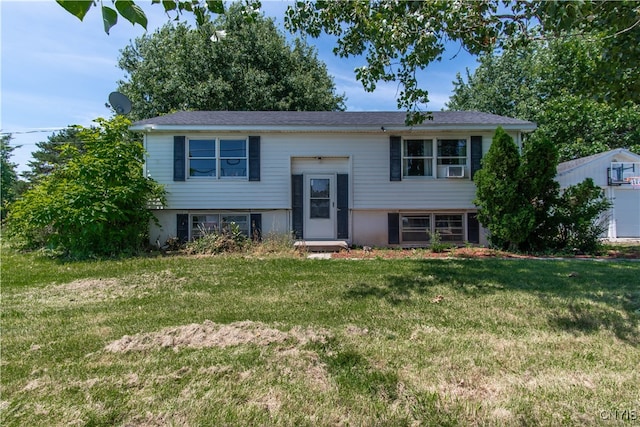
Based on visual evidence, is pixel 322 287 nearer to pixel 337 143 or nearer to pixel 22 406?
pixel 22 406

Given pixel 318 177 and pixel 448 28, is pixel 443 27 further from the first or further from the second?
pixel 318 177

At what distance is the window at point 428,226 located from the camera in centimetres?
1044

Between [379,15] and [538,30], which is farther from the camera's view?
[538,30]

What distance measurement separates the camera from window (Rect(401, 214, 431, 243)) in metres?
10.5

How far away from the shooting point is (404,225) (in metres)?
10.5

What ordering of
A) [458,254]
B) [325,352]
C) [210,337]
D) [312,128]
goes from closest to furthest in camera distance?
[325,352] → [210,337] → [458,254] → [312,128]

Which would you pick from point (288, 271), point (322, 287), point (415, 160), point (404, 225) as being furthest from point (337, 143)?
point (322, 287)

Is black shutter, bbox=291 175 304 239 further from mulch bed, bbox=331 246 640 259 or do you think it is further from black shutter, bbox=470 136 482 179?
black shutter, bbox=470 136 482 179

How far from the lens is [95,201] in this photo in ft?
26.3

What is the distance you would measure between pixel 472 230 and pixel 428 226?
1.29 m

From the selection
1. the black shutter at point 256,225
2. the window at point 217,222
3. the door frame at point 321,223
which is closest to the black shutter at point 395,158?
the door frame at point 321,223

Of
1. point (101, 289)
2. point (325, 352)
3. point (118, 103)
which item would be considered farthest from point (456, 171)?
point (118, 103)

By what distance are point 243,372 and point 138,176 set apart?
309 inches

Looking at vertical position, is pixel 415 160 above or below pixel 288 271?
above
